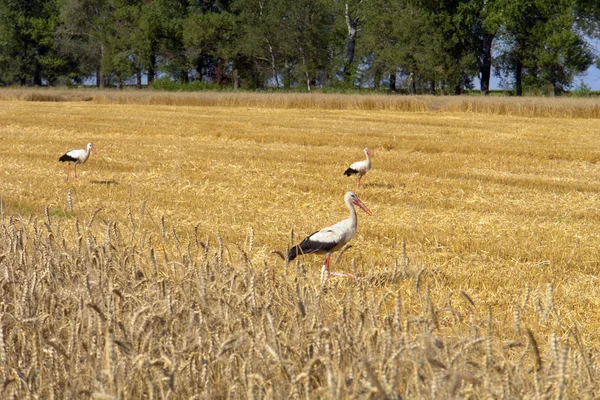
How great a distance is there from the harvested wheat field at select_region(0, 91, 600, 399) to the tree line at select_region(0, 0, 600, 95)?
76.4ft

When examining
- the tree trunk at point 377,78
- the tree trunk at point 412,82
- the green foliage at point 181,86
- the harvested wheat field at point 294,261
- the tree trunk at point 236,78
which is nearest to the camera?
the harvested wheat field at point 294,261

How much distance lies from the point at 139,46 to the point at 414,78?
19.8 meters

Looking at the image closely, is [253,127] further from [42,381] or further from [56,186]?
[42,381]

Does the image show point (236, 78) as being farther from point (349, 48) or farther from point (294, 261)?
point (294, 261)

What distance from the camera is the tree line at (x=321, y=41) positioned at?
45.8 meters

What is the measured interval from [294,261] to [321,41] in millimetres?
46061

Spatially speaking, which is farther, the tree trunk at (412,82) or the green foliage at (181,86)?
the green foliage at (181,86)

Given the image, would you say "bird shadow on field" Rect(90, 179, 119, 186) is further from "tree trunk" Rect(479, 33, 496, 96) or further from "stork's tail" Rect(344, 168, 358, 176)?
"tree trunk" Rect(479, 33, 496, 96)

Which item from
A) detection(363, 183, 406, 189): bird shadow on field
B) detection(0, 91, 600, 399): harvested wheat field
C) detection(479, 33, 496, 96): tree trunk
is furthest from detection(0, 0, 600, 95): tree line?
detection(363, 183, 406, 189): bird shadow on field

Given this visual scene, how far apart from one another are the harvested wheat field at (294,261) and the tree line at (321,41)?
23283mm

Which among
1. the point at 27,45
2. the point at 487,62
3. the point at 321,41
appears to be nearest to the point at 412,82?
the point at 487,62

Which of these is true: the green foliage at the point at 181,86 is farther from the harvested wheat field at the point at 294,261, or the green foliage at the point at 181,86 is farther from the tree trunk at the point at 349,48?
the harvested wheat field at the point at 294,261

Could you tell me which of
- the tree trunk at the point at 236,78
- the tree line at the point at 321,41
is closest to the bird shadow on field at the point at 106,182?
the tree line at the point at 321,41

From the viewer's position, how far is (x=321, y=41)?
169ft
